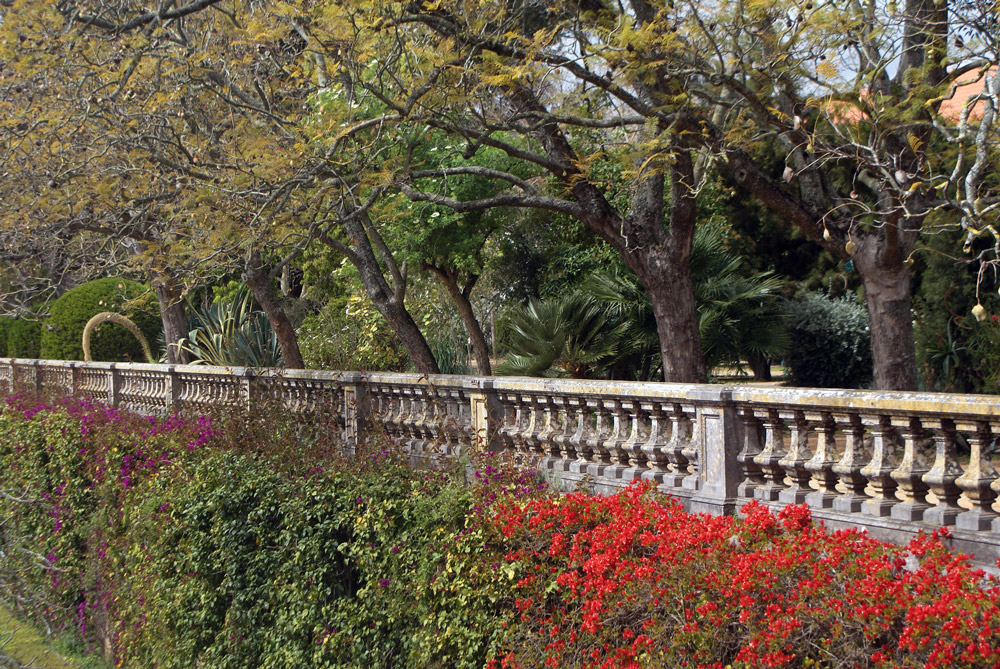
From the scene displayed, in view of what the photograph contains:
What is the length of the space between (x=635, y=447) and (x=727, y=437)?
2.77ft

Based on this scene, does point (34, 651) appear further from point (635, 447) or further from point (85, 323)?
point (85, 323)

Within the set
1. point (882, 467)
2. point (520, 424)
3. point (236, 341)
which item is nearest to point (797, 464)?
point (882, 467)

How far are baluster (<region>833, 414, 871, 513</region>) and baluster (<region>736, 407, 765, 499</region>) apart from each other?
578 mm

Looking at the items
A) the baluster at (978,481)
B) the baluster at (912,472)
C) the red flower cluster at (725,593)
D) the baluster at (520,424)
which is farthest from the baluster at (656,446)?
the baluster at (978,481)

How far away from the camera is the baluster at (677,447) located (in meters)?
6.06

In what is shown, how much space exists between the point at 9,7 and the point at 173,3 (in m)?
1.56

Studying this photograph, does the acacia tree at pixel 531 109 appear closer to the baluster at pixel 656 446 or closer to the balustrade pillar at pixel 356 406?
the balustrade pillar at pixel 356 406

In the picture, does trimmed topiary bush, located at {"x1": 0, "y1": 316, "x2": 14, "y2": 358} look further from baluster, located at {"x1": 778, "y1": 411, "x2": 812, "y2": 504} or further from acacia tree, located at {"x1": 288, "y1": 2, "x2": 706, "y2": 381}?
baluster, located at {"x1": 778, "y1": 411, "x2": 812, "y2": 504}

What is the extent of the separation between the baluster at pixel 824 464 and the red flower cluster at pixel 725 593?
0.72 meters

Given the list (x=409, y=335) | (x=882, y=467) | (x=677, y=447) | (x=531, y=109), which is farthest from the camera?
(x=409, y=335)

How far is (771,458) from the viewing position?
548 centimetres

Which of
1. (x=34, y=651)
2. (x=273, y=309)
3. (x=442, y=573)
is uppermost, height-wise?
(x=273, y=309)

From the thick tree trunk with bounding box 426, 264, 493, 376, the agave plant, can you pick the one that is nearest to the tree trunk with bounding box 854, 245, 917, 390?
the thick tree trunk with bounding box 426, 264, 493, 376

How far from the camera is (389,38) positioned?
9.00m
